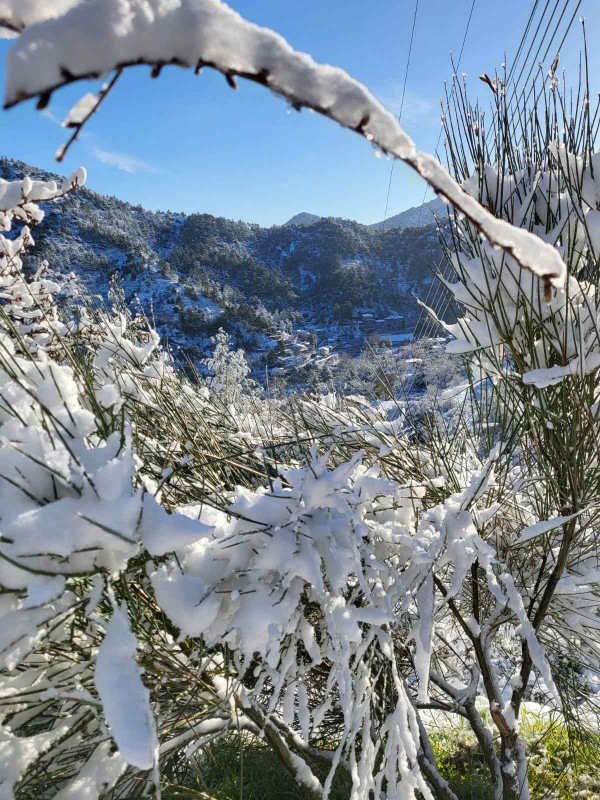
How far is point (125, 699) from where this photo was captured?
42cm

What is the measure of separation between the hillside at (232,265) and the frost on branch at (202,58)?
23230mm

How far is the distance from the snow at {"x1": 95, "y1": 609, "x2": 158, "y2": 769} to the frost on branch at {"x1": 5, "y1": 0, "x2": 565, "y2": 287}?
448 mm

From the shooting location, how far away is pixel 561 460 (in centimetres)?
113

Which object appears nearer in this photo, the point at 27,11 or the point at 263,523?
the point at 27,11

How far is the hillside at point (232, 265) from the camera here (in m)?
29.3

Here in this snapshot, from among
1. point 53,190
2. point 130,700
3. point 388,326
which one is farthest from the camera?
point 388,326

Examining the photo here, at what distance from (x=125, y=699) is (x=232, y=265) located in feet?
141

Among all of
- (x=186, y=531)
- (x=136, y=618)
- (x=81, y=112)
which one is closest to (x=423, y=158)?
(x=81, y=112)

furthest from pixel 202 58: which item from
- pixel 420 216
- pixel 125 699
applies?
pixel 420 216

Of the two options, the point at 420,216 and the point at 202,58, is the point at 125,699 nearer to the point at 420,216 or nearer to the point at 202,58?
the point at 202,58

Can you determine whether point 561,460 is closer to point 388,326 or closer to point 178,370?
point 178,370

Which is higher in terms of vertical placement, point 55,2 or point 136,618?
point 55,2

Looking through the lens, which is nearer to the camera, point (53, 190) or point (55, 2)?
point (55, 2)

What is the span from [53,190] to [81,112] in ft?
4.22
